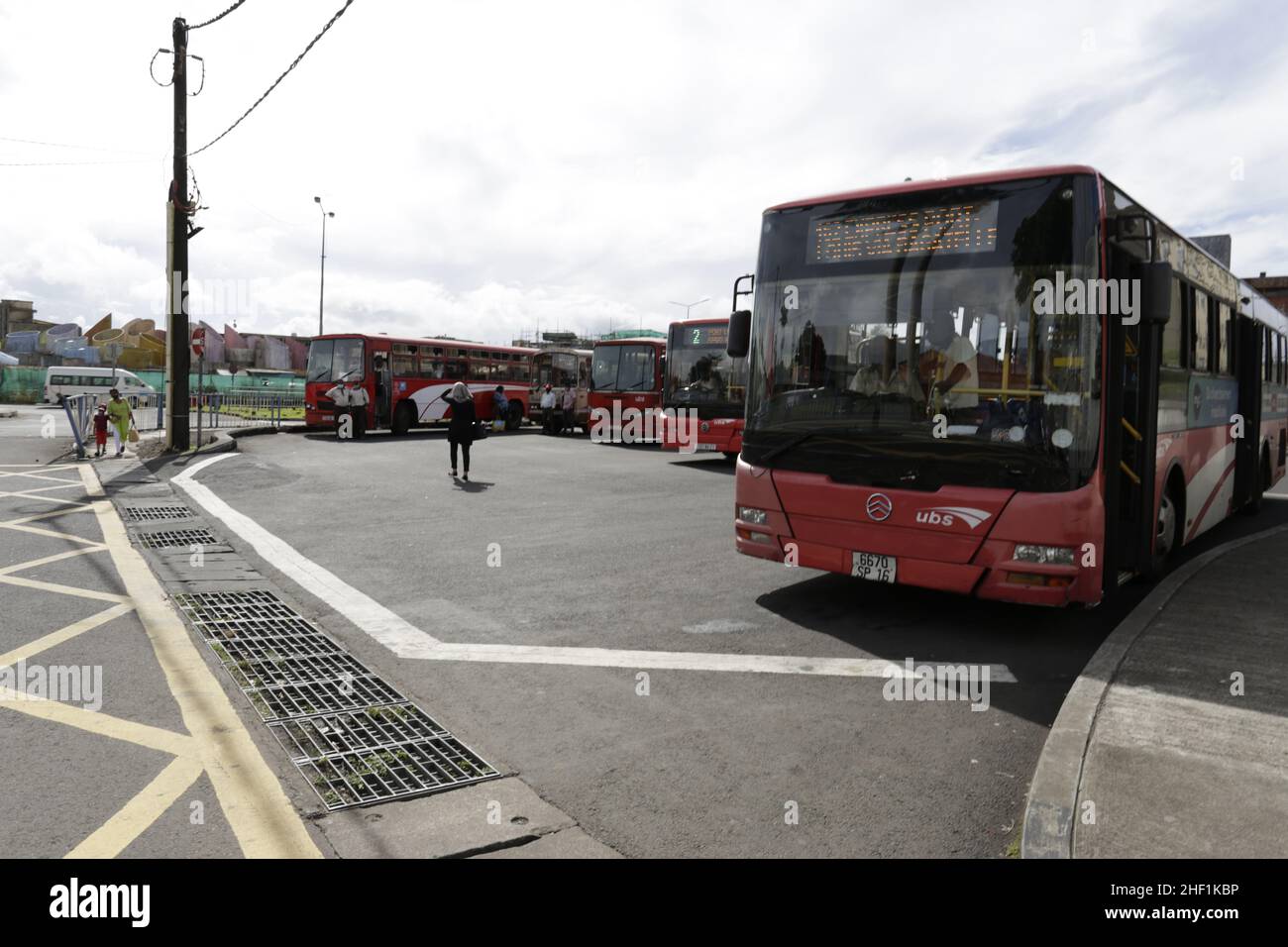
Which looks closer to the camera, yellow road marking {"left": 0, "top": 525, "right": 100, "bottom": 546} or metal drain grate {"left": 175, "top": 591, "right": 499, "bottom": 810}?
metal drain grate {"left": 175, "top": 591, "right": 499, "bottom": 810}

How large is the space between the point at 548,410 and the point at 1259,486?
72.5 feet

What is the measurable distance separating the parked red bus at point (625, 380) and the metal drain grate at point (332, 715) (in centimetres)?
2061

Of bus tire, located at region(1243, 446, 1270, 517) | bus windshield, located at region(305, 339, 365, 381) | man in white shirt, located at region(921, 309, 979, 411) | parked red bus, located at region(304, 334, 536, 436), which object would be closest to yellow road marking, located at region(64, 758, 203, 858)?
man in white shirt, located at region(921, 309, 979, 411)

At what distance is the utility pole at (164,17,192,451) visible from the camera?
1977 cm

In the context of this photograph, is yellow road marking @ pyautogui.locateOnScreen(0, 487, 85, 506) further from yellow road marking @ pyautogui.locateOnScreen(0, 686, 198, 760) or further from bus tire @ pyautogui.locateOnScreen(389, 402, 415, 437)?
bus tire @ pyautogui.locateOnScreen(389, 402, 415, 437)

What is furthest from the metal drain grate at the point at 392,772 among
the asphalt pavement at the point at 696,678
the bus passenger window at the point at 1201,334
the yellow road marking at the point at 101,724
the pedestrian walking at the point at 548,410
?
the pedestrian walking at the point at 548,410

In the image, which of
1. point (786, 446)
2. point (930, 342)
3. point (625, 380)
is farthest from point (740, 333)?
point (625, 380)

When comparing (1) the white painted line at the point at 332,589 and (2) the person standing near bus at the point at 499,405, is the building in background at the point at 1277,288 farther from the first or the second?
(1) the white painted line at the point at 332,589

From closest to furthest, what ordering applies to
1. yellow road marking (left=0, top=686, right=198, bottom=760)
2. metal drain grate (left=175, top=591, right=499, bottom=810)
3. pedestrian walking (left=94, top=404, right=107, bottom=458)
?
metal drain grate (left=175, top=591, right=499, bottom=810) < yellow road marking (left=0, top=686, right=198, bottom=760) < pedestrian walking (left=94, top=404, right=107, bottom=458)

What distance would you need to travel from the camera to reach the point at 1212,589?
7445 millimetres

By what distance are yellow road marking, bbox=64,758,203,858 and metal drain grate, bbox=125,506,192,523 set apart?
804cm

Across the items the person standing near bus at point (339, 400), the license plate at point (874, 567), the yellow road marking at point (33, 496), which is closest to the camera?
the license plate at point (874, 567)

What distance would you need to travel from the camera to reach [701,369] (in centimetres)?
2116

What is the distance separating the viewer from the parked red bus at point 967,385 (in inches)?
241
